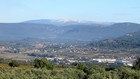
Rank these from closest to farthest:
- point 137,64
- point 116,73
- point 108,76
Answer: point 108,76
point 116,73
point 137,64

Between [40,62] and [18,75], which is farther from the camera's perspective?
[40,62]

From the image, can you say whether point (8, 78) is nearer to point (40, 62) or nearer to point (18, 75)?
point (18, 75)

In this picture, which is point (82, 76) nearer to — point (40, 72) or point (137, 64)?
point (40, 72)

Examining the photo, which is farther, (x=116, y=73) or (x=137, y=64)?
(x=137, y=64)

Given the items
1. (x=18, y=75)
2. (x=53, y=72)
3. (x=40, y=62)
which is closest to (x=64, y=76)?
(x=53, y=72)

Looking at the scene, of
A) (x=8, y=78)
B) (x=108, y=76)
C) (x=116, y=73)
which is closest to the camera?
(x=8, y=78)

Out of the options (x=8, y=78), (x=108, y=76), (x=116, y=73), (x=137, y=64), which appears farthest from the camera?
(x=137, y=64)

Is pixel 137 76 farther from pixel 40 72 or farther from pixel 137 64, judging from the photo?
pixel 137 64

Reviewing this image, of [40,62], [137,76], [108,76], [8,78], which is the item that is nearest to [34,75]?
[8,78]
